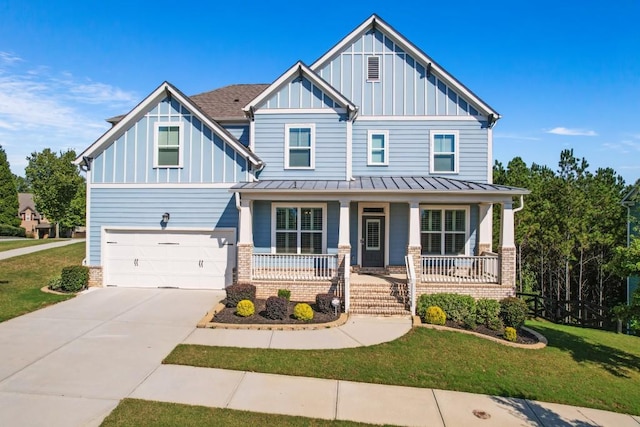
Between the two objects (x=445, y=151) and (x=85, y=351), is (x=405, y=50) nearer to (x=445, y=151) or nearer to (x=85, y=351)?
(x=445, y=151)

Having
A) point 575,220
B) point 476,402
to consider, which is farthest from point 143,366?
point 575,220

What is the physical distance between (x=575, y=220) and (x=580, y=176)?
313 cm

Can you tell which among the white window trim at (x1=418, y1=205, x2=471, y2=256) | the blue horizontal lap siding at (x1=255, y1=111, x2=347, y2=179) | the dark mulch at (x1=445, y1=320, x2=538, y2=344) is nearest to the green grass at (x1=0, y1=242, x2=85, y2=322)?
the blue horizontal lap siding at (x1=255, y1=111, x2=347, y2=179)

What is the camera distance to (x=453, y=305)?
10.8 meters

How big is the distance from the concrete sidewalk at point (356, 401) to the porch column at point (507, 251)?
19.0ft

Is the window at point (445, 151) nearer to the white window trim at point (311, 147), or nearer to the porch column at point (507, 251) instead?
the porch column at point (507, 251)

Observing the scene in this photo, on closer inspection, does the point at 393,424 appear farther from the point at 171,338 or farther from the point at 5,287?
the point at 5,287

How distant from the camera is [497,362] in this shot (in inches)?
321

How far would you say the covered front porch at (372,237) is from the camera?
39.5ft

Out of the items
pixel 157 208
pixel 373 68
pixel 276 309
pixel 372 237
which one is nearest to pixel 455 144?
pixel 373 68

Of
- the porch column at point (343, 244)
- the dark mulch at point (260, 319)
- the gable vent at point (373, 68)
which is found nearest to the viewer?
the dark mulch at point (260, 319)

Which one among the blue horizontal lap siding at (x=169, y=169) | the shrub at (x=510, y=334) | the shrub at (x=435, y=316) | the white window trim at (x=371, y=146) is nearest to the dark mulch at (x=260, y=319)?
the shrub at (x=435, y=316)

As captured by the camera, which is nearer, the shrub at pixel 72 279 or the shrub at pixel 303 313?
the shrub at pixel 303 313

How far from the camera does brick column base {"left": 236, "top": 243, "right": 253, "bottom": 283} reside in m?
12.5
